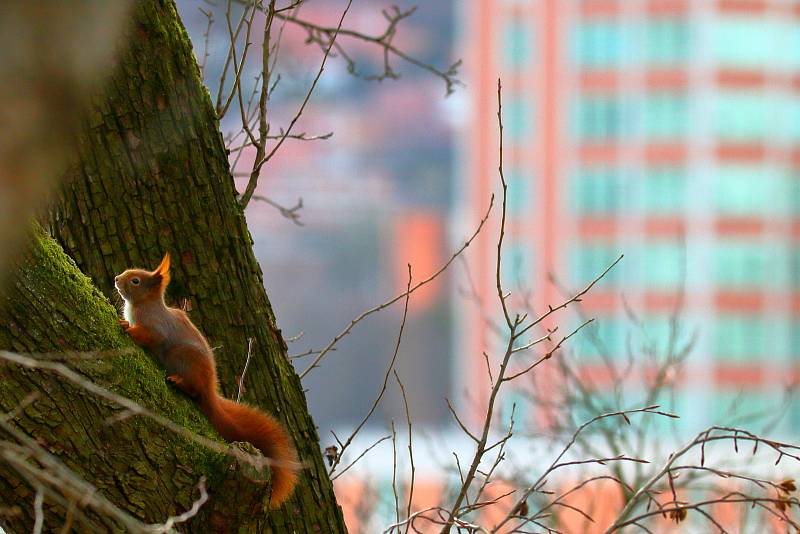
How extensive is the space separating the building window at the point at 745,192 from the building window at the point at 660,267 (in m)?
2.93

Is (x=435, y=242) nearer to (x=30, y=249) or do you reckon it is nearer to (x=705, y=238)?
(x=705, y=238)

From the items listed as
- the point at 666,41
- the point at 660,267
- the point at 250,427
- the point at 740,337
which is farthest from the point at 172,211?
the point at 666,41

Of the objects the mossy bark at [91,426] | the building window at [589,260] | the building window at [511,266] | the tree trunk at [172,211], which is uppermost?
the building window at [589,260]

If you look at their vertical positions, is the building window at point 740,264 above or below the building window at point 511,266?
above

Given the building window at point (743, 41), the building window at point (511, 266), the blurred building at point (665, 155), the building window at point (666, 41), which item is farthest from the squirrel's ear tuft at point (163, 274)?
the building window at point (743, 41)

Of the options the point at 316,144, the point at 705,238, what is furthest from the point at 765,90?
the point at 316,144

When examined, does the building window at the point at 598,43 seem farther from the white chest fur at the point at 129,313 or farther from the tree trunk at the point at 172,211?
the white chest fur at the point at 129,313

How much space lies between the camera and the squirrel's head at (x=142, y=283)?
10.8 feet

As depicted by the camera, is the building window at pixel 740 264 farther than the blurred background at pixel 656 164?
Yes

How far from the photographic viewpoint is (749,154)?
55.3 m

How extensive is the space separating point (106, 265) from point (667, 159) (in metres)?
53.1

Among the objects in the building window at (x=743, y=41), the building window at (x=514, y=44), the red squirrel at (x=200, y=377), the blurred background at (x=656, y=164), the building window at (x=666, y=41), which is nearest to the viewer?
the red squirrel at (x=200, y=377)

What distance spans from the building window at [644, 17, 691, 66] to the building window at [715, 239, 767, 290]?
7.87 meters

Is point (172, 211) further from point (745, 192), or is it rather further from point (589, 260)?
point (745, 192)
